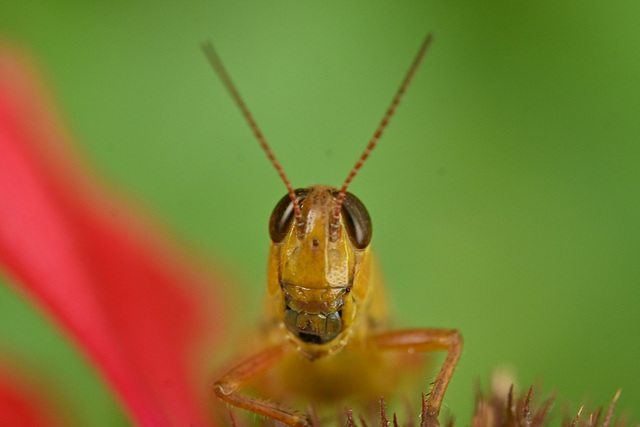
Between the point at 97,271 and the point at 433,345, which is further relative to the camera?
the point at 97,271

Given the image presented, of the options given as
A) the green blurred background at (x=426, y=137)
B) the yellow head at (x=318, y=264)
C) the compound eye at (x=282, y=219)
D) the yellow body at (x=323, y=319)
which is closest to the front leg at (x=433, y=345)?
the yellow body at (x=323, y=319)

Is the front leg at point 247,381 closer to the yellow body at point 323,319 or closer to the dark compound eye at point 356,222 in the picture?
the yellow body at point 323,319

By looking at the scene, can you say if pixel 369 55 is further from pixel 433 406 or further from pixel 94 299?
pixel 433 406

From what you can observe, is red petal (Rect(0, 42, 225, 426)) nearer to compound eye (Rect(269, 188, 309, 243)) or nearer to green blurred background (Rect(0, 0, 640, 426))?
green blurred background (Rect(0, 0, 640, 426))

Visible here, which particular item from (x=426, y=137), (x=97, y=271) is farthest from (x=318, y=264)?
(x=426, y=137)

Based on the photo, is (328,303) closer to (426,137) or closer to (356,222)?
(356,222)

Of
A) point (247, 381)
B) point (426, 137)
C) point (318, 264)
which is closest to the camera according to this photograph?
point (318, 264)

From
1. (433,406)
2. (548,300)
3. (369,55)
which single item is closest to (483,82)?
(369,55)
